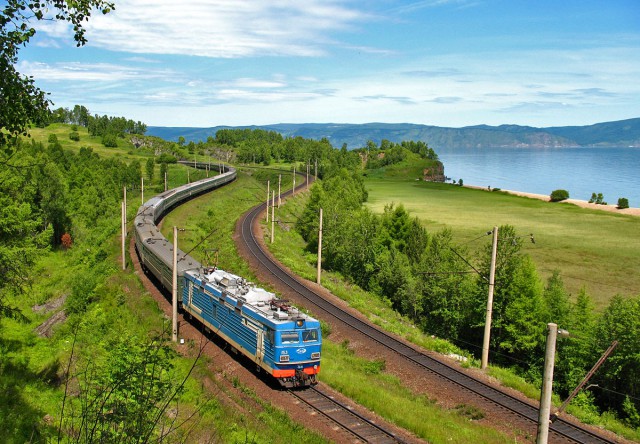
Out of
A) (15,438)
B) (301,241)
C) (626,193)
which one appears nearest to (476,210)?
(301,241)

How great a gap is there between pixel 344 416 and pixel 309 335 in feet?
12.3

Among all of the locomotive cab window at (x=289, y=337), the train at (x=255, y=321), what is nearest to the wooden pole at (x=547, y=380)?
Result: the train at (x=255, y=321)

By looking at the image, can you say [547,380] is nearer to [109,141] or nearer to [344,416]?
[344,416]

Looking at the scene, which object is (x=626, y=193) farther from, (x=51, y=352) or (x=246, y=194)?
(x=51, y=352)

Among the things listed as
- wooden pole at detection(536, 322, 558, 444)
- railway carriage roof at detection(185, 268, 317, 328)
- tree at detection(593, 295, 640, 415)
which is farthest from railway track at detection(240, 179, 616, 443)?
wooden pole at detection(536, 322, 558, 444)

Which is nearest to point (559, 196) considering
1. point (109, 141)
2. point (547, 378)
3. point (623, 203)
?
point (623, 203)

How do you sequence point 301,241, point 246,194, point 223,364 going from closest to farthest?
1. point 223,364
2. point 301,241
3. point 246,194

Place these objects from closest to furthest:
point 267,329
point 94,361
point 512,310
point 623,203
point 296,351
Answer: point 94,361
point 296,351
point 267,329
point 512,310
point 623,203

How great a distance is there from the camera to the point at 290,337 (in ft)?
74.2

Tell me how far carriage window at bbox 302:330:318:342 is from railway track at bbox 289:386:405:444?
233 cm

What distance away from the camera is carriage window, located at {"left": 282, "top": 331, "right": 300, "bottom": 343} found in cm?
2248

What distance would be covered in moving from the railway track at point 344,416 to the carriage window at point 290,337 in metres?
2.43

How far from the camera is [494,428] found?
71.5 ft

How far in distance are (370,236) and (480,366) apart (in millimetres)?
28331
